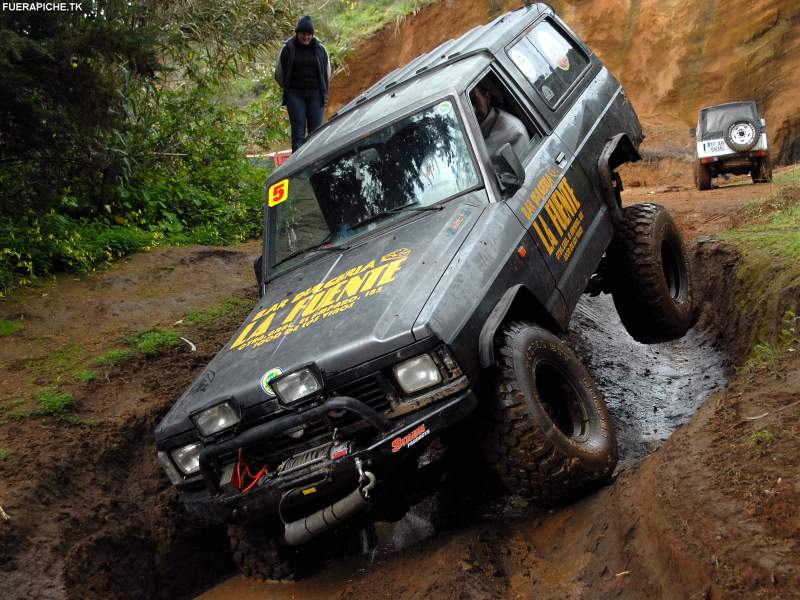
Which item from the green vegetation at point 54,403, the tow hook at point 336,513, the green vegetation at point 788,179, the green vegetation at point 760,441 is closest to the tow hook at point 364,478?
the tow hook at point 336,513

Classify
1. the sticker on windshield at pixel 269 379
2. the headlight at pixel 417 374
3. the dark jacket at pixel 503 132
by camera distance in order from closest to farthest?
the headlight at pixel 417 374 → the sticker on windshield at pixel 269 379 → the dark jacket at pixel 503 132

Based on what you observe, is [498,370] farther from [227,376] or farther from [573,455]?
[227,376]

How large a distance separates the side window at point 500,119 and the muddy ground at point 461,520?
1783 millimetres

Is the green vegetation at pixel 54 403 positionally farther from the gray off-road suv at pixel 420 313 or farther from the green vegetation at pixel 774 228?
the green vegetation at pixel 774 228

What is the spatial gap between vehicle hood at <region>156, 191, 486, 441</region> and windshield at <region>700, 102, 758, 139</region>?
12280 mm

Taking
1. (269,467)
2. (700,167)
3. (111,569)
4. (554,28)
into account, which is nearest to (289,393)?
(269,467)

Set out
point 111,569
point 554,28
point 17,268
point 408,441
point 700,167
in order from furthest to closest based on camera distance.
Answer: point 700,167
point 17,268
point 554,28
point 111,569
point 408,441

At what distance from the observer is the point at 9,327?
→ 6.18 metres

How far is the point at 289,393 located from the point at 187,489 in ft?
2.66

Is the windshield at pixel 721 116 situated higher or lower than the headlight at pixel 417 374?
lower

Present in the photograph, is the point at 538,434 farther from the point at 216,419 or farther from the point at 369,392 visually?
the point at 216,419

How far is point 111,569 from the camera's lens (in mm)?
4520

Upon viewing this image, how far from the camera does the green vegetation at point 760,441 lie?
10.7ft

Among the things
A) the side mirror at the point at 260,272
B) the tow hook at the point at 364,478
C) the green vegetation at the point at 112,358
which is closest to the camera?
the tow hook at the point at 364,478
